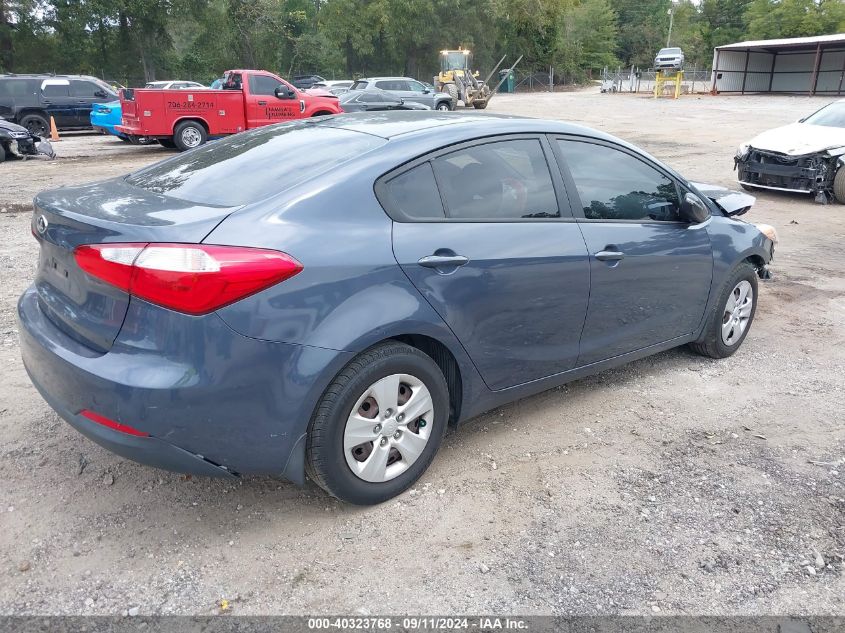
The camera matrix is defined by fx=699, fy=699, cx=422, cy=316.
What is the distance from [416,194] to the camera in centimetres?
308

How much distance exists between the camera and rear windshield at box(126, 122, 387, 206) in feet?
9.72

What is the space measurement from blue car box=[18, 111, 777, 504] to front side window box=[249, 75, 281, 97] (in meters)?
14.2

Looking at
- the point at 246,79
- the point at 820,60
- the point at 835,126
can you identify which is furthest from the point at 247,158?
the point at 820,60

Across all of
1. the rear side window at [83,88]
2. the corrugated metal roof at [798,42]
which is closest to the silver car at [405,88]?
the rear side window at [83,88]

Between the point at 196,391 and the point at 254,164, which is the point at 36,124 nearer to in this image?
the point at 254,164

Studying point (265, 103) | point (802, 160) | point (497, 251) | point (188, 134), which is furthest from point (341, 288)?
point (265, 103)

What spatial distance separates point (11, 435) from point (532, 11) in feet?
208

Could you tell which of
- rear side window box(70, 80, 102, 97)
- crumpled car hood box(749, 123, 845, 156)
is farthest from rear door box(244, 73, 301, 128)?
crumpled car hood box(749, 123, 845, 156)

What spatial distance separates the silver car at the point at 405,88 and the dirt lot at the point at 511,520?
23.2m

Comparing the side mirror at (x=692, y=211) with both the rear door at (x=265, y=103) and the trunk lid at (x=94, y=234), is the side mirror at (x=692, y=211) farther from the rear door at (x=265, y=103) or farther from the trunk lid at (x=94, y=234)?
the rear door at (x=265, y=103)

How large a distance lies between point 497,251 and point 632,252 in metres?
0.98

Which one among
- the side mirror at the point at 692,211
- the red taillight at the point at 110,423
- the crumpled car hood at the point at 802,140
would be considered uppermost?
the side mirror at the point at 692,211

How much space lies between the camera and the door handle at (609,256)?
3.62 meters

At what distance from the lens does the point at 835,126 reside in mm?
11117
